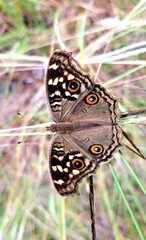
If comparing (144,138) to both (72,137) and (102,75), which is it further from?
(72,137)

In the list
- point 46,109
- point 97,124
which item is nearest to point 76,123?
point 97,124

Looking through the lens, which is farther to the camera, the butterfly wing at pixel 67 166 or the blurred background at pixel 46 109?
the blurred background at pixel 46 109

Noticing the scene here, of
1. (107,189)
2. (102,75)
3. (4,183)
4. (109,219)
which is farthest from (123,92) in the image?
(4,183)

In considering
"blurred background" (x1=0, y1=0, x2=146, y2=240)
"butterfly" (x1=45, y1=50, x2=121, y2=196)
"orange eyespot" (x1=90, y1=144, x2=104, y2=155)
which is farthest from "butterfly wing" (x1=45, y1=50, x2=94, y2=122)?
"blurred background" (x1=0, y1=0, x2=146, y2=240)

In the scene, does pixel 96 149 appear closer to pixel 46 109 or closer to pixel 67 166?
pixel 67 166

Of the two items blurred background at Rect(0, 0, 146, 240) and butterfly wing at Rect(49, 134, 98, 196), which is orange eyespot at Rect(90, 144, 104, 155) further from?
blurred background at Rect(0, 0, 146, 240)

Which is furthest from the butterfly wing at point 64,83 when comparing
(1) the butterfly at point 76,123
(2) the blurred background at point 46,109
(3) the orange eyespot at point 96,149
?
(2) the blurred background at point 46,109

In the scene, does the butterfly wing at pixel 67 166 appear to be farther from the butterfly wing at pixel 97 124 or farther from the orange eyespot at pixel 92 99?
the orange eyespot at pixel 92 99
